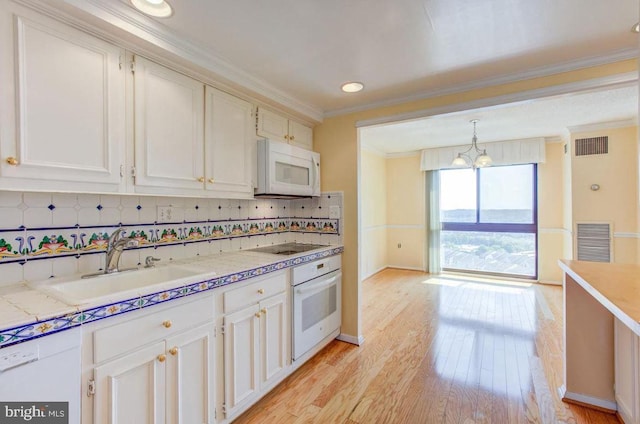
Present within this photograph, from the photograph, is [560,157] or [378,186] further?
[378,186]

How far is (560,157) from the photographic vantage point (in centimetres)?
478

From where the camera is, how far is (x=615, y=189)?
3957 millimetres

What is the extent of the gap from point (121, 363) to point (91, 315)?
26cm

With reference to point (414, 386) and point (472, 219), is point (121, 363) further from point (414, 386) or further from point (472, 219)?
point (472, 219)

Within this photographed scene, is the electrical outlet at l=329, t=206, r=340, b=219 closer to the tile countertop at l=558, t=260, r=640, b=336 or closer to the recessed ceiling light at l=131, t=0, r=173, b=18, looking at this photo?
the tile countertop at l=558, t=260, r=640, b=336

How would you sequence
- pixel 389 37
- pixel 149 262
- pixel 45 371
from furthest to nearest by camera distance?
pixel 149 262 < pixel 389 37 < pixel 45 371

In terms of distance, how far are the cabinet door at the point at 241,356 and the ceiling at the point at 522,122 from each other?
6.68ft

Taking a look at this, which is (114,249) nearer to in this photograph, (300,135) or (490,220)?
(300,135)

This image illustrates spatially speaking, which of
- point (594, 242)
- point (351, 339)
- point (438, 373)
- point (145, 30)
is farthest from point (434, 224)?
point (145, 30)

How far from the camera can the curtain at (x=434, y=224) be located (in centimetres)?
570

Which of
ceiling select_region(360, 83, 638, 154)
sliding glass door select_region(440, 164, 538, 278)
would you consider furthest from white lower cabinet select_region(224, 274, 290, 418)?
sliding glass door select_region(440, 164, 538, 278)

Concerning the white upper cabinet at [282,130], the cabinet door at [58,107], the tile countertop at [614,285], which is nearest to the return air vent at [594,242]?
the tile countertop at [614,285]

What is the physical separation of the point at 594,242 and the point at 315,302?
410 cm

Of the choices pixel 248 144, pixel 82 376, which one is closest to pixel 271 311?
pixel 82 376
